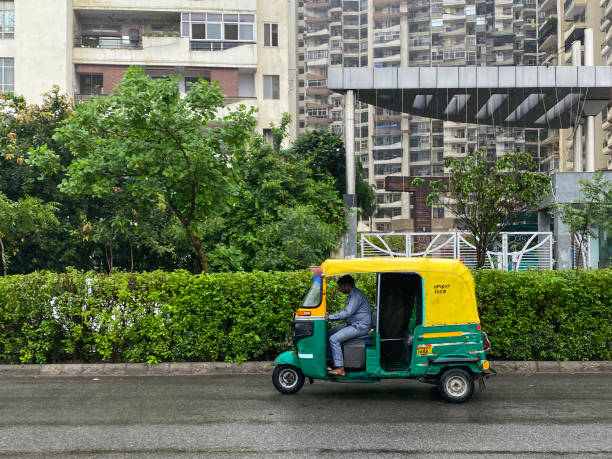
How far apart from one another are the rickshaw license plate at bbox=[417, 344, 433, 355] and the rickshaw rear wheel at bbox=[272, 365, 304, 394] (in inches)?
60.8

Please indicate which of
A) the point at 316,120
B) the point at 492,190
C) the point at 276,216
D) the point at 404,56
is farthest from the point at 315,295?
the point at 316,120

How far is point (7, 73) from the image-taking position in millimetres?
43094

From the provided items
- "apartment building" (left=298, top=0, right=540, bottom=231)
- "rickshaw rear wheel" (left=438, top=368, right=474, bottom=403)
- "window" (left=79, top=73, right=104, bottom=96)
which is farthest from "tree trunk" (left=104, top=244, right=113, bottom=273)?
"apartment building" (left=298, top=0, right=540, bottom=231)

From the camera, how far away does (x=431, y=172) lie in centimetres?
10712

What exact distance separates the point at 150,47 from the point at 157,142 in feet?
104

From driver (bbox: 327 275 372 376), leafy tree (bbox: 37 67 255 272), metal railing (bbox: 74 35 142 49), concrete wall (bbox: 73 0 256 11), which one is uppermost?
concrete wall (bbox: 73 0 256 11)

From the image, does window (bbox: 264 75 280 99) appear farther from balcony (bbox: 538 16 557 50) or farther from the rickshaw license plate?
balcony (bbox: 538 16 557 50)

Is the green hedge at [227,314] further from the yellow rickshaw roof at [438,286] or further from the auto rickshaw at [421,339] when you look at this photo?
the yellow rickshaw roof at [438,286]

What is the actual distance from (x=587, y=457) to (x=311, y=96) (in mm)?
115361

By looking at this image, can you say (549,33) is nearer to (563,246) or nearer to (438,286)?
(563,246)

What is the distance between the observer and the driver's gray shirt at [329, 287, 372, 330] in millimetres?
9875

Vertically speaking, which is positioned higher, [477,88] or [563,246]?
[477,88]

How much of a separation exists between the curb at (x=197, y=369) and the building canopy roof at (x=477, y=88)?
20556 mm

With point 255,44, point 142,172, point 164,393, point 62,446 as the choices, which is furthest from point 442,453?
point 255,44
